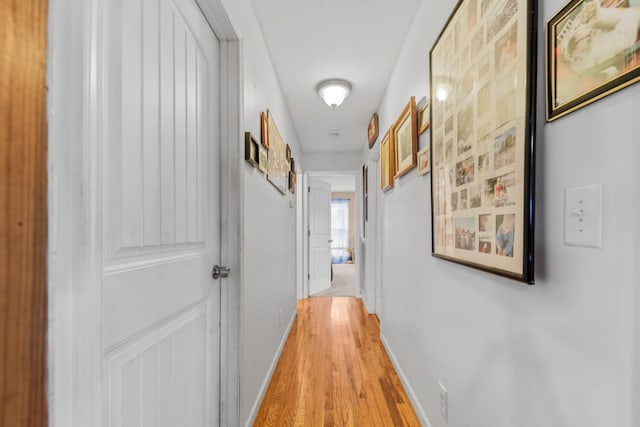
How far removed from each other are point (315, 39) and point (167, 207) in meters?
1.60

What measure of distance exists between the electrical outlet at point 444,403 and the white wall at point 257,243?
2.96 feet

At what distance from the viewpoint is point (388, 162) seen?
7.80 ft

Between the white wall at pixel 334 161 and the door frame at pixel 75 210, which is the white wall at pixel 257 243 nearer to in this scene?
the door frame at pixel 75 210

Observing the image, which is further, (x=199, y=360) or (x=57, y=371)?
(x=199, y=360)

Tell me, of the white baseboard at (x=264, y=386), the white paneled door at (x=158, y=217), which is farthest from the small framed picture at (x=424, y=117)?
the white baseboard at (x=264, y=386)

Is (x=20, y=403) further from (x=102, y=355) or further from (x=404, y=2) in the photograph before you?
(x=404, y=2)

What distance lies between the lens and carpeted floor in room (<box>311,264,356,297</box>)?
4.64 meters

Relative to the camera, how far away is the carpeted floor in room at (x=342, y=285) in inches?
183

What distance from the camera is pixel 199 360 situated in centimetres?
110

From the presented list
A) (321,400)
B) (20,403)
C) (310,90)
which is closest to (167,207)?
(20,403)

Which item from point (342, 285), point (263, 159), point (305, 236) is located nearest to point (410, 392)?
point (263, 159)

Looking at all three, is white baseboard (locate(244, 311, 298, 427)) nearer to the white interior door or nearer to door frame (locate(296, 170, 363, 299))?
door frame (locate(296, 170, 363, 299))

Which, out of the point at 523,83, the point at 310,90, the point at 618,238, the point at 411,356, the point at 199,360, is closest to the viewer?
the point at 618,238

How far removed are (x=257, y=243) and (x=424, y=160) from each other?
1.04 metres
